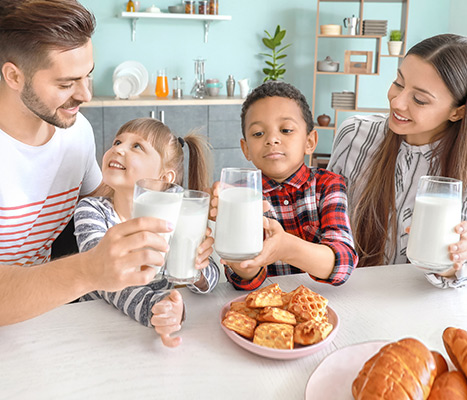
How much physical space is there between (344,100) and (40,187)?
433 centimetres

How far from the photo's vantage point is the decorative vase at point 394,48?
5.38 metres

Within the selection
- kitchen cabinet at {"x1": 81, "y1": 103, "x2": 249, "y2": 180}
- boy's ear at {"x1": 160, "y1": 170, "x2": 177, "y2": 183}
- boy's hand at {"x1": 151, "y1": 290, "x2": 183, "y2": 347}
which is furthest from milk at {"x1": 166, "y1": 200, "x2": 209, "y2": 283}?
kitchen cabinet at {"x1": 81, "y1": 103, "x2": 249, "y2": 180}

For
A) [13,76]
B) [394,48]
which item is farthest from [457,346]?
[394,48]

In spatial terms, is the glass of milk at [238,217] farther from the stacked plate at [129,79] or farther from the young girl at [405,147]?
the stacked plate at [129,79]

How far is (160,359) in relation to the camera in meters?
1.03

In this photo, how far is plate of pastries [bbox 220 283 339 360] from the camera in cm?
102

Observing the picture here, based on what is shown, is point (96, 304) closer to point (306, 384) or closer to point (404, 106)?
point (306, 384)

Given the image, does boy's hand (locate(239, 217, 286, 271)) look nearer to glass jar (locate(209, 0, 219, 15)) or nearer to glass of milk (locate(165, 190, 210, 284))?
glass of milk (locate(165, 190, 210, 284))

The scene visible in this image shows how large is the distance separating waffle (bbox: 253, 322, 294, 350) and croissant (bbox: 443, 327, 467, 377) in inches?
11.7

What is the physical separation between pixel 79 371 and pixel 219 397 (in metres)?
0.28

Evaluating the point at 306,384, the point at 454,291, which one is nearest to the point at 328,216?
the point at 454,291

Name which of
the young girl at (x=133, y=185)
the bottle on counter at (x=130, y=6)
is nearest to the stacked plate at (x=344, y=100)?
the bottle on counter at (x=130, y=6)

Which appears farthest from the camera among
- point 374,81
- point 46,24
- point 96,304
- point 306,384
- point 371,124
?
point 374,81

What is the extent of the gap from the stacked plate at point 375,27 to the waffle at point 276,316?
4851 mm
